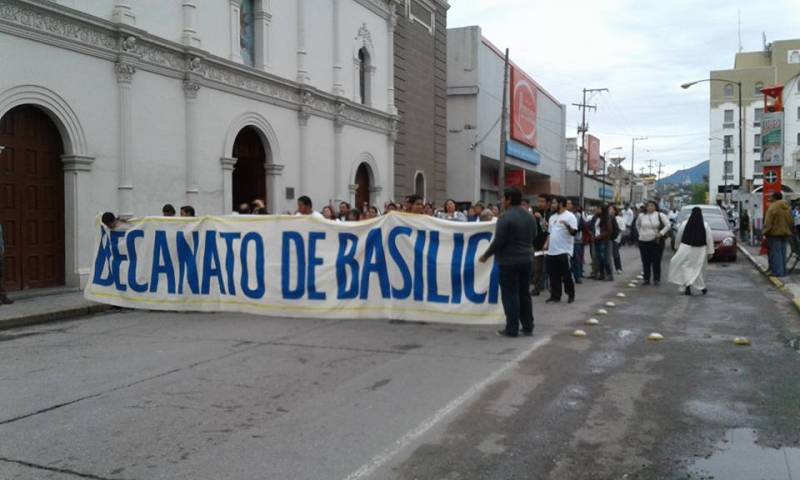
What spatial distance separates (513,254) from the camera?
29.1 feet

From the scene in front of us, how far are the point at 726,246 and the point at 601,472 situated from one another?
19.5 meters

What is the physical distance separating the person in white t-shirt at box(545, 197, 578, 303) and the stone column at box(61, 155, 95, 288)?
9.49 meters

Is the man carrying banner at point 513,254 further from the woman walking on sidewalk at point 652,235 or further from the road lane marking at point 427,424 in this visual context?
the woman walking on sidewalk at point 652,235

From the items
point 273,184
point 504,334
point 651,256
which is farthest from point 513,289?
point 273,184

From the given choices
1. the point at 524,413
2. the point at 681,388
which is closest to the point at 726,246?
the point at 681,388

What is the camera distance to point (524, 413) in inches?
220

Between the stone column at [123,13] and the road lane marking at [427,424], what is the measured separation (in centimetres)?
1225

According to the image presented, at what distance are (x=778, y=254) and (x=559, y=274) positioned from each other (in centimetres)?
693

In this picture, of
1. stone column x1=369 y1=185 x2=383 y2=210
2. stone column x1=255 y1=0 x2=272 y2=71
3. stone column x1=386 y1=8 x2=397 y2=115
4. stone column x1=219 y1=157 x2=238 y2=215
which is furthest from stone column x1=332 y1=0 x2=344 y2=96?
stone column x1=219 y1=157 x2=238 y2=215

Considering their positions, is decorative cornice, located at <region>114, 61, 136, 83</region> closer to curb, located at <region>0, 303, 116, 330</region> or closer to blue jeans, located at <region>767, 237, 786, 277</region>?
curb, located at <region>0, 303, 116, 330</region>

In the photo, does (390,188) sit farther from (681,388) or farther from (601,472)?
(601,472)

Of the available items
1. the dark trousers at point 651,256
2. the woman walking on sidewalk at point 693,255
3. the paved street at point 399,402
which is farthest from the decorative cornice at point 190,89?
the woman walking on sidewalk at point 693,255

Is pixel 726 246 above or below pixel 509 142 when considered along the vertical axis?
below

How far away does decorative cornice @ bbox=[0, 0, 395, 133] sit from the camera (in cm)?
1356
